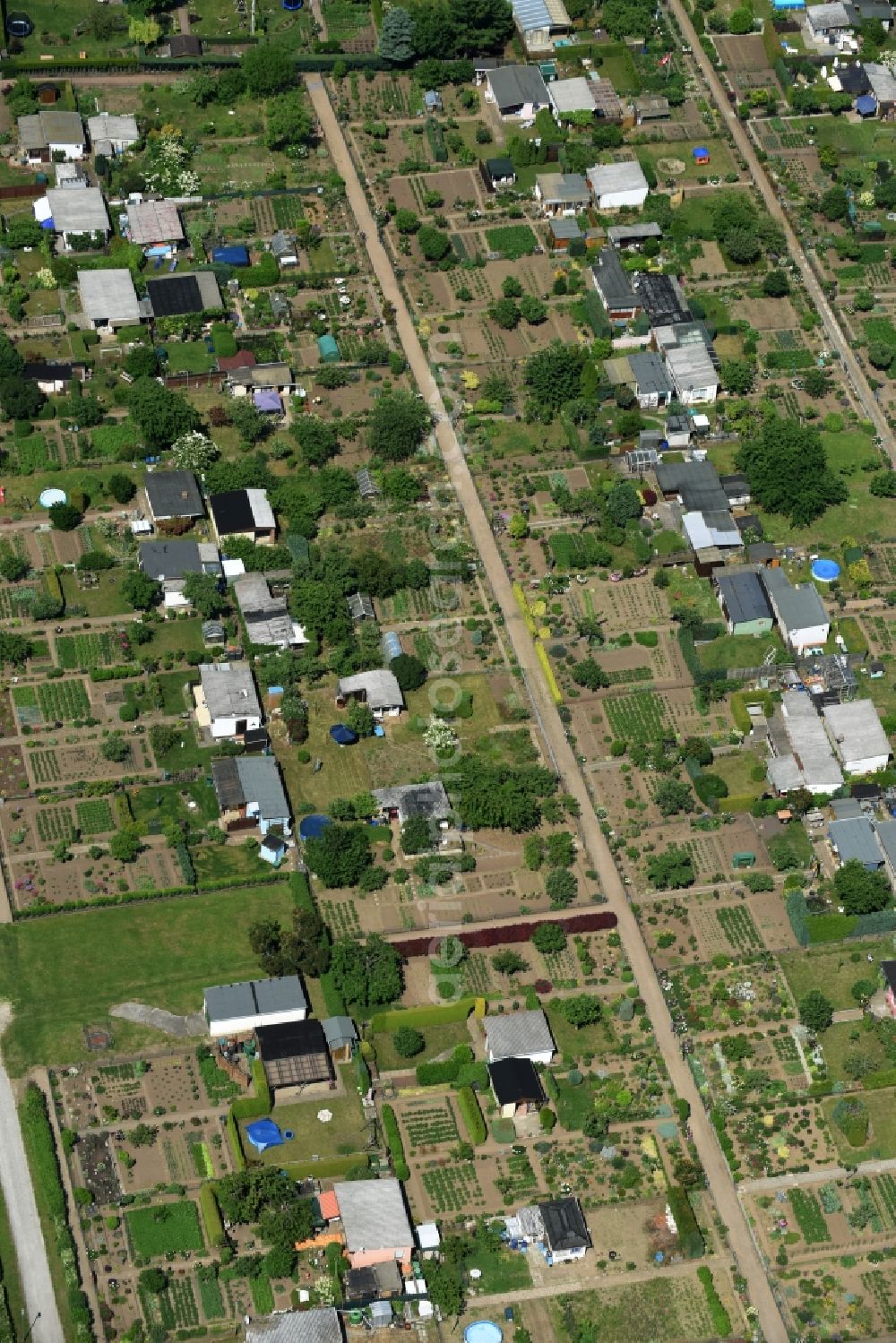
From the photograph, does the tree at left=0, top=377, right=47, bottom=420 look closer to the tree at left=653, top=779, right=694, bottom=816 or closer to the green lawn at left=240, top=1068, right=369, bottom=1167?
the tree at left=653, top=779, right=694, bottom=816

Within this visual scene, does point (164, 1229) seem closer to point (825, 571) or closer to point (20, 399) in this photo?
point (20, 399)

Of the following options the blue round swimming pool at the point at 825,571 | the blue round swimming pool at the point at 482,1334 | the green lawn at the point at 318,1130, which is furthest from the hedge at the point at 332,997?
the blue round swimming pool at the point at 825,571

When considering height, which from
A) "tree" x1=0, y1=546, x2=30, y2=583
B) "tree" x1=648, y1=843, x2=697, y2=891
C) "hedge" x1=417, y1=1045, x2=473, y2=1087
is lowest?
"hedge" x1=417, y1=1045, x2=473, y2=1087

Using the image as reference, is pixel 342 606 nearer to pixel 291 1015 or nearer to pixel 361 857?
pixel 361 857

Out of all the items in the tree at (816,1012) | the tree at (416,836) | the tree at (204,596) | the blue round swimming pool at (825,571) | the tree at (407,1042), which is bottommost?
the tree at (816,1012)

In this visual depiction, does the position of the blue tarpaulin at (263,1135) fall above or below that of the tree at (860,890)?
below

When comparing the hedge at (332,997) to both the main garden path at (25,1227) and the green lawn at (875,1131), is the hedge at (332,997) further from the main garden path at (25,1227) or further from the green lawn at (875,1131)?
the green lawn at (875,1131)

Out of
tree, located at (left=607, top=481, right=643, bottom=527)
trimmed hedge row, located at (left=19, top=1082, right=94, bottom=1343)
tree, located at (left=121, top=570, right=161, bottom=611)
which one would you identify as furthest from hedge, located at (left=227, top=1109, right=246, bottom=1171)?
tree, located at (left=607, top=481, right=643, bottom=527)
